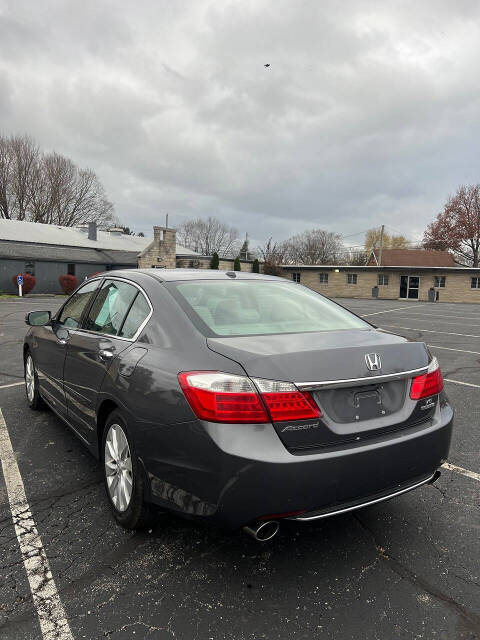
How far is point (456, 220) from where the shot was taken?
51875mm

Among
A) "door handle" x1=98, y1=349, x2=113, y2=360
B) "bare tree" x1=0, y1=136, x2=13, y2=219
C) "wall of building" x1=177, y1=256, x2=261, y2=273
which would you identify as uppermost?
"bare tree" x1=0, y1=136, x2=13, y2=219

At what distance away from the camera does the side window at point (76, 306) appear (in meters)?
3.63

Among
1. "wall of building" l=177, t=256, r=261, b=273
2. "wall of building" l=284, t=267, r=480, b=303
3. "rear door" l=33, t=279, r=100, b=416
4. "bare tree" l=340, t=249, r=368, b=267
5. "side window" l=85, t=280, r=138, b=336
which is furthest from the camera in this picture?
"bare tree" l=340, t=249, r=368, b=267

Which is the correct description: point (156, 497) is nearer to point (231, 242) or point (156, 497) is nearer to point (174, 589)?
point (174, 589)

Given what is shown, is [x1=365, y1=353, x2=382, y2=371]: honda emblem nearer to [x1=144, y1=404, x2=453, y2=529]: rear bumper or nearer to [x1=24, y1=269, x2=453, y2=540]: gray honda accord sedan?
[x1=24, y1=269, x2=453, y2=540]: gray honda accord sedan

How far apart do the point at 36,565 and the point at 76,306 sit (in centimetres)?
218

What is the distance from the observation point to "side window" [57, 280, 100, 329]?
363cm

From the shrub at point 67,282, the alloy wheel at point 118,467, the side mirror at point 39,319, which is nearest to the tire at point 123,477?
the alloy wheel at point 118,467

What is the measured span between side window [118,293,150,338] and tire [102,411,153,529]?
0.52m

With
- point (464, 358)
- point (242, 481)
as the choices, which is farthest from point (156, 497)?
point (464, 358)

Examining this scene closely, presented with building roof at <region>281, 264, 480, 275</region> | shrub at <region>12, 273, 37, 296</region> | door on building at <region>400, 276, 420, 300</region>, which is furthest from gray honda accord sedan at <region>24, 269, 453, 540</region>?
door on building at <region>400, 276, 420, 300</region>

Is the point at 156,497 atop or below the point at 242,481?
below

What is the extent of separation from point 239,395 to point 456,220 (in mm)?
57989

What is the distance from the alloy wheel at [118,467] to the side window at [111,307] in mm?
694
